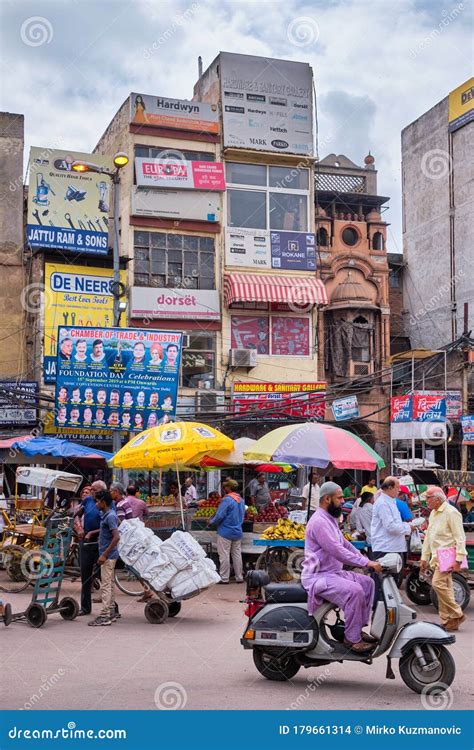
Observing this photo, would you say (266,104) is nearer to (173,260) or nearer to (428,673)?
(173,260)

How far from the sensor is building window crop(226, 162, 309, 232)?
33000 mm

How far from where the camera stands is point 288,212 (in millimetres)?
33812

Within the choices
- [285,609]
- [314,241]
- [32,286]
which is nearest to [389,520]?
[285,609]

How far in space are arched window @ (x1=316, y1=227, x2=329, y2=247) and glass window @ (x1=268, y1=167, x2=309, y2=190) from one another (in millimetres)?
3234

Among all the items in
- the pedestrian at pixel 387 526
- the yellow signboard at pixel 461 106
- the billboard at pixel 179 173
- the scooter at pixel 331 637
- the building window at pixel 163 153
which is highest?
the yellow signboard at pixel 461 106

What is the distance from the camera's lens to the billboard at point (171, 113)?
31906 millimetres

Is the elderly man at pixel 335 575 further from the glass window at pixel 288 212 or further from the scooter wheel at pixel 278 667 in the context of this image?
the glass window at pixel 288 212

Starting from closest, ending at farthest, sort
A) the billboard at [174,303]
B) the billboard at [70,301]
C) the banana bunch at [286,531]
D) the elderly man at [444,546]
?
the elderly man at [444,546]
the banana bunch at [286,531]
the billboard at [70,301]
the billboard at [174,303]

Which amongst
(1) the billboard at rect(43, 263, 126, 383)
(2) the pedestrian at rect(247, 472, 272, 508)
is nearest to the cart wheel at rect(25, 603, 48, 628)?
(2) the pedestrian at rect(247, 472, 272, 508)

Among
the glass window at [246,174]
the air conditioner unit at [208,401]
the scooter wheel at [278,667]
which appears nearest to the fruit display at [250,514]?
the scooter wheel at [278,667]

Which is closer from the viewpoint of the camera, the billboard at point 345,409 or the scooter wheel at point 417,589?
the scooter wheel at point 417,589

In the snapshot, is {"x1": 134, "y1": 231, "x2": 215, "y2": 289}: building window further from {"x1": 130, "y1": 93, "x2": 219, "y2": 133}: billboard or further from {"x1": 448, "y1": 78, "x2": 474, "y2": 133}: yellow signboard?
{"x1": 448, "y1": 78, "x2": 474, "y2": 133}: yellow signboard

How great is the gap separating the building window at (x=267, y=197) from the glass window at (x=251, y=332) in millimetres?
3379

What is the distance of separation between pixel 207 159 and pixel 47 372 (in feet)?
32.4
